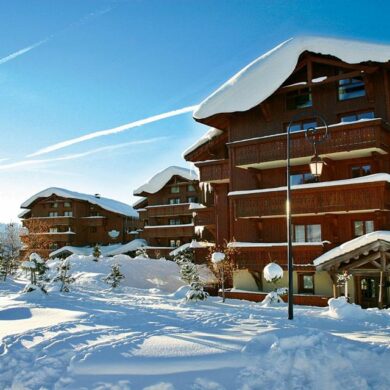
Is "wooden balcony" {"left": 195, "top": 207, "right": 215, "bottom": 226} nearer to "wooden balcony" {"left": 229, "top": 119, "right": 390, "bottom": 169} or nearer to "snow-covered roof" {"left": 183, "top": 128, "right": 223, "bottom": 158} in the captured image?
"snow-covered roof" {"left": 183, "top": 128, "right": 223, "bottom": 158}

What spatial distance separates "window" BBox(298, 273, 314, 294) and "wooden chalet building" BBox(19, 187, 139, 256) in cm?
3465

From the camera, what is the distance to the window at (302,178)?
2403cm

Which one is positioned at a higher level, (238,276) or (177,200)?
(177,200)

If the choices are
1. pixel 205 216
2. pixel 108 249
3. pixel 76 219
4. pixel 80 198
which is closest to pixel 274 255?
pixel 205 216

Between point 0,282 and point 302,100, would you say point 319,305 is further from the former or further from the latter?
point 0,282

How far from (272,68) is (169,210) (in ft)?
75.3

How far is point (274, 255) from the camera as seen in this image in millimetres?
23281

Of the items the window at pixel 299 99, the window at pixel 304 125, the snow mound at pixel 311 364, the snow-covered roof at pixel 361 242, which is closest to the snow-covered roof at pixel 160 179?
the window at pixel 299 99

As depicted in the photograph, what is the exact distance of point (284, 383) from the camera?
762 centimetres

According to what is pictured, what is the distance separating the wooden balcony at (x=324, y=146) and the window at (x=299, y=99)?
3054mm

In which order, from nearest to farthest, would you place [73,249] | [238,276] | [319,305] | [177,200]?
[319,305] < [238,276] < [177,200] < [73,249]

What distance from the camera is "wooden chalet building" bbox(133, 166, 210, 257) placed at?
144 feet

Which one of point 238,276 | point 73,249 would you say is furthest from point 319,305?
point 73,249

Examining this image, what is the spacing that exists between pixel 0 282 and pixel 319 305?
22786 mm
